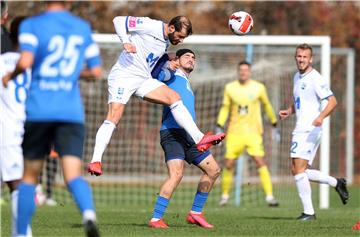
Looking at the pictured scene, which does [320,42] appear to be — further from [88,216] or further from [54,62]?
[88,216]

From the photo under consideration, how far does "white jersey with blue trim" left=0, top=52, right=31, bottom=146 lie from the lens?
30.6 feet

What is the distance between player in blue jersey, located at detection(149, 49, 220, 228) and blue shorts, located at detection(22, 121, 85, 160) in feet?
10.6

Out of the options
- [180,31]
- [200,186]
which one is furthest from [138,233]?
[180,31]

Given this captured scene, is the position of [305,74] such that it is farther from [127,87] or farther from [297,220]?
[127,87]

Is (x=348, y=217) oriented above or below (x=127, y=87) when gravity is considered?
below

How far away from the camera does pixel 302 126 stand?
1315cm

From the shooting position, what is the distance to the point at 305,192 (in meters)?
13.1

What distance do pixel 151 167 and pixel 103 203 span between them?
4.42 m

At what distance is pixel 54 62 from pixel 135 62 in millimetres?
3894

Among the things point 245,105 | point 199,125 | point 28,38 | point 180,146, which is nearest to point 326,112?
point 180,146

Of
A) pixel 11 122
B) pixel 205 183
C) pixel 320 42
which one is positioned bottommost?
pixel 205 183

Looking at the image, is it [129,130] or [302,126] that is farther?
[129,130]

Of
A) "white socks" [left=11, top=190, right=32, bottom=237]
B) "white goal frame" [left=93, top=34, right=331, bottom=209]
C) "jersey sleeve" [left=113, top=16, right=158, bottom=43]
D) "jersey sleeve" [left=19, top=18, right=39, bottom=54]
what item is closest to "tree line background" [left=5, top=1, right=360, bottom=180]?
"white goal frame" [left=93, top=34, right=331, bottom=209]

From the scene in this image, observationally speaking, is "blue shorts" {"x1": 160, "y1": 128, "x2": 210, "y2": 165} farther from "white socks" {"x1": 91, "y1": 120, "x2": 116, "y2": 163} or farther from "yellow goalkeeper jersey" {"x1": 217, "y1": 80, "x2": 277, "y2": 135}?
"yellow goalkeeper jersey" {"x1": 217, "y1": 80, "x2": 277, "y2": 135}
